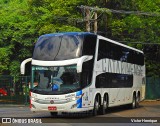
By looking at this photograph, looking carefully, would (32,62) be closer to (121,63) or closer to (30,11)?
(121,63)

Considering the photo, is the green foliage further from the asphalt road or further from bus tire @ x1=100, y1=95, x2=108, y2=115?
the asphalt road

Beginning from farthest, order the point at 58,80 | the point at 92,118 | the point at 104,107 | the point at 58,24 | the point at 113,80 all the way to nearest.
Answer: the point at 58,24
the point at 113,80
the point at 104,107
the point at 92,118
the point at 58,80

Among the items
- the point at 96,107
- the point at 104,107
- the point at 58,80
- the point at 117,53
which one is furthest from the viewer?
the point at 117,53

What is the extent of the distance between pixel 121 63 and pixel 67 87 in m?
7.76

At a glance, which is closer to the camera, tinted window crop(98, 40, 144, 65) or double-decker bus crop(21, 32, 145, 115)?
double-decker bus crop(21, 32, 145, 115)

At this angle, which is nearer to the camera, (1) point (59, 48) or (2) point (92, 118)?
(2) point (92, 118)

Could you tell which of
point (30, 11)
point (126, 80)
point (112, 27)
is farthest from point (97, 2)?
point (126, 80)

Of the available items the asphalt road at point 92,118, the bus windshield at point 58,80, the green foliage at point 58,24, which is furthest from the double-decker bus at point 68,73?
the green foliage at point 58,24

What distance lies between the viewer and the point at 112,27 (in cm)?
4512

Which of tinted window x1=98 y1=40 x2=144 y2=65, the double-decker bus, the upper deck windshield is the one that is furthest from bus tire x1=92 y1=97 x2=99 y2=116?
the upper deck windshield

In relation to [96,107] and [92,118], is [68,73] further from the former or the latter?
[96,107]

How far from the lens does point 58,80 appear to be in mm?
21281

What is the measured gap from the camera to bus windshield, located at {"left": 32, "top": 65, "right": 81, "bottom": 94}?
2111 centimetres

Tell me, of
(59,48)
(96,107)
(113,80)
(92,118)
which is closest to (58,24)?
(113,80)
